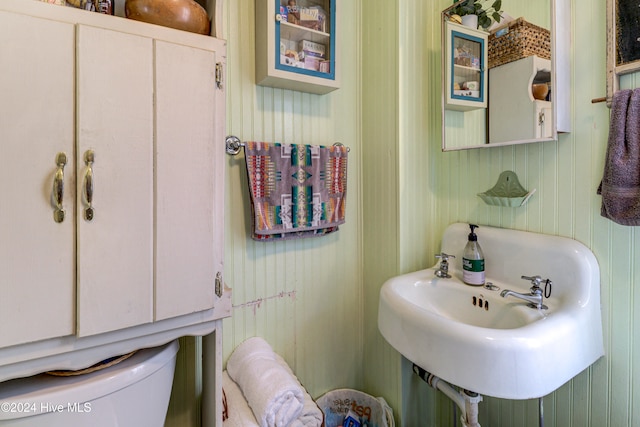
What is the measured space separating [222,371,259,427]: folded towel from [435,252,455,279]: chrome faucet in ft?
2.63

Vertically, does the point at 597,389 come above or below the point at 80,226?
below

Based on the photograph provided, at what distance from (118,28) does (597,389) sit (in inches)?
62.2

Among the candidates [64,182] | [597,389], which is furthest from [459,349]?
[64,182]

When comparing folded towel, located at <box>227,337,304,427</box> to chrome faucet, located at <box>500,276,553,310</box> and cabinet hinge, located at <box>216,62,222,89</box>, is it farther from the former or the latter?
cabinet hinge, located at <box>216,62,222,89</box>

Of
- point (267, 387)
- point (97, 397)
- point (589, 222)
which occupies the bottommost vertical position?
point (267, 387)

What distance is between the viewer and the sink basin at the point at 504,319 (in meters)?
0.72

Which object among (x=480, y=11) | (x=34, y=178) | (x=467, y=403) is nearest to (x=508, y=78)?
(x=480, y=11)

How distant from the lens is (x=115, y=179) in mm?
686

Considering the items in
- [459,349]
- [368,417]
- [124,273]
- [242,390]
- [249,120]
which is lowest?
[368,417]

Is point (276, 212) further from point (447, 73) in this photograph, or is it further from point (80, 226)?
point (447, 73)

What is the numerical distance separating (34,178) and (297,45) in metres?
0.95

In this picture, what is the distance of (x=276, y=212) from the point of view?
1.16 m

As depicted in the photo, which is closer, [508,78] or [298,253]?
[508,78]

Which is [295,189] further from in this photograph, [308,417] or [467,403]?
[467,403]
